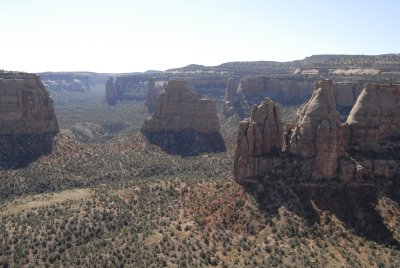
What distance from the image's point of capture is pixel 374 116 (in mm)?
71875

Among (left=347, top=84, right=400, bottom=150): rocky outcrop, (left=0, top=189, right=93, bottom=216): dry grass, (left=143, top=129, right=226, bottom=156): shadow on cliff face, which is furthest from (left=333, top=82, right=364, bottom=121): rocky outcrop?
(left=0, top=189, right=93, bottom=216): dry grass

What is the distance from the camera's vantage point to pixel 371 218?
210ft

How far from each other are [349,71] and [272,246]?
14483 centimetres

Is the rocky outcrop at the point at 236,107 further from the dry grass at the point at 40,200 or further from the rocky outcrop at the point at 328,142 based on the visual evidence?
the rocky outcrop at the point at 328,142

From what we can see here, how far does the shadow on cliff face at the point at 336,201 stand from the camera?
6346 cm

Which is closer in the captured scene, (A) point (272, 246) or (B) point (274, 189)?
(A) point (272, 246)

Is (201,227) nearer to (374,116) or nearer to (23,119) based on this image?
(374,116)

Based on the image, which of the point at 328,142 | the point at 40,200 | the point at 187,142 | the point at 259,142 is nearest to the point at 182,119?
the point at 187,142

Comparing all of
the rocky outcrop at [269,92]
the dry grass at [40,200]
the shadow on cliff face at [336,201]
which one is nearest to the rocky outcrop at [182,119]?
the dry grass at [40,200]

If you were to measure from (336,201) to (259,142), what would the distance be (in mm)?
15079

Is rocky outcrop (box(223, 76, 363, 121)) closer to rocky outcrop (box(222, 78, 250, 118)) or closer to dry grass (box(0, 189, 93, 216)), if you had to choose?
rocky outcrop (box(222, 78, 250, 118))

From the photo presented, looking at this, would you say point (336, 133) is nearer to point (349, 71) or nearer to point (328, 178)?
point (328, 178)

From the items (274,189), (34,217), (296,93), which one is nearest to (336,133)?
(274,189)

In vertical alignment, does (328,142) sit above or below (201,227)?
above
